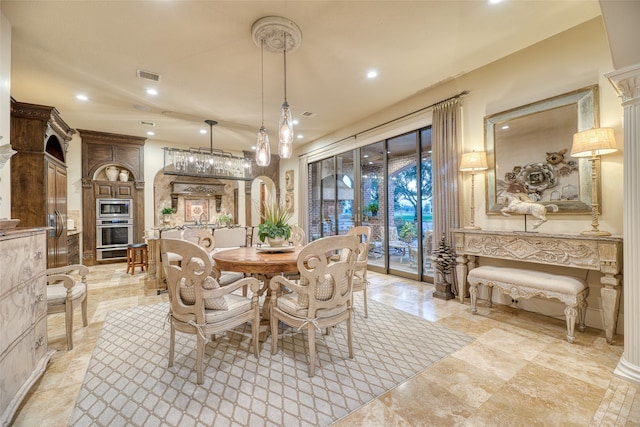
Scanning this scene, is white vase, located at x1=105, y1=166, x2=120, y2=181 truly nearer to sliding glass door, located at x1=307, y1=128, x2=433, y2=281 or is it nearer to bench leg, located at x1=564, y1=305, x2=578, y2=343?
sliding glass door, located at x1=307, y1=128, x2=433, y2=281

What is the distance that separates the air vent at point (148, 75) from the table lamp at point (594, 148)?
15.4 feet

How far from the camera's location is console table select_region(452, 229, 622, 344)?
2336mm

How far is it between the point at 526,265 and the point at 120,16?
488 cm

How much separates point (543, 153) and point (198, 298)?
3714 mm

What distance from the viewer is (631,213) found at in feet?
6.22

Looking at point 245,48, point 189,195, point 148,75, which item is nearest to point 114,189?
point 189,195

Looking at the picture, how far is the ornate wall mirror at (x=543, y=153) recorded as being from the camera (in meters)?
2.74

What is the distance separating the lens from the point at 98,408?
164cm

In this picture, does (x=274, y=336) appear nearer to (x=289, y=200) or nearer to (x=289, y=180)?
(x=289, y=200)

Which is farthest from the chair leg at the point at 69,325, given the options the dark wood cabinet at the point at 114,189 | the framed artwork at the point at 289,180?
the framed artwork at the point at 289,180

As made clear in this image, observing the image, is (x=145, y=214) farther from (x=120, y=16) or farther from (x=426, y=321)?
(x=426, y=321)

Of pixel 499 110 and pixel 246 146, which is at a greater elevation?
pixel 246 146

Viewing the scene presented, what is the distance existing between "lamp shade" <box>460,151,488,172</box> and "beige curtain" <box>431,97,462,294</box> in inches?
11.5

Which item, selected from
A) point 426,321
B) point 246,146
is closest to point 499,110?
point 426,321
